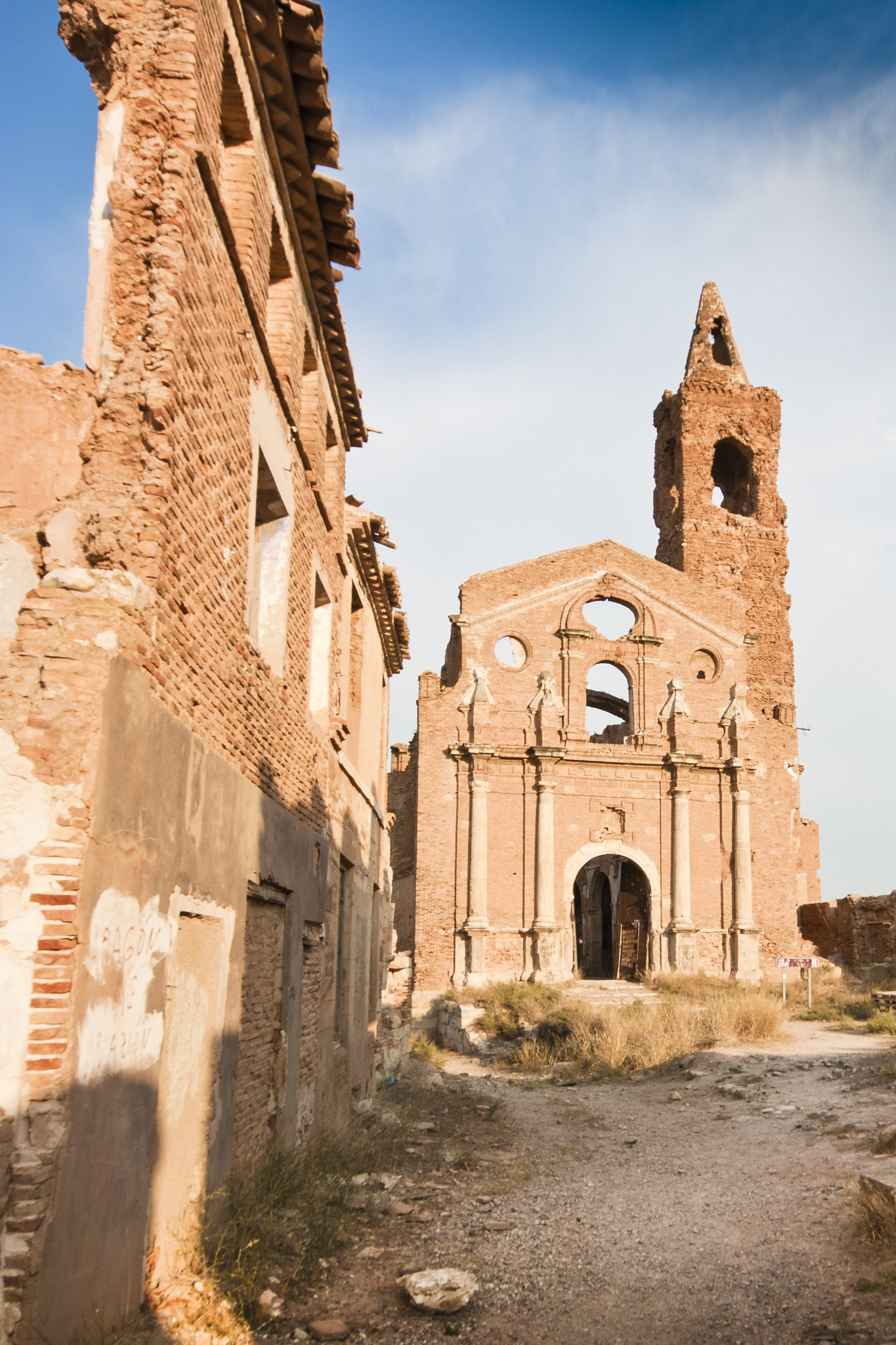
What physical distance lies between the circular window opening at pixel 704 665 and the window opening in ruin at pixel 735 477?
628cm

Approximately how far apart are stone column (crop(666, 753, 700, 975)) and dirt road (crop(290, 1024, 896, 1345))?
10.8m

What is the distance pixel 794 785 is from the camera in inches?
1078

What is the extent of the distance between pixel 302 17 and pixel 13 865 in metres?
5.53

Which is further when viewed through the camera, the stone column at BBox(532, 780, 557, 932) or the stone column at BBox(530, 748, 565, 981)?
the stone column at BBox(532, 780, 557, 932)

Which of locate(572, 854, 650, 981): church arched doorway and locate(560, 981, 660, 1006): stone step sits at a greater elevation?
locate(572, 854, 650, 981): church arched doorway

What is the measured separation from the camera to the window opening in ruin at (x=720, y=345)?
33.9 m

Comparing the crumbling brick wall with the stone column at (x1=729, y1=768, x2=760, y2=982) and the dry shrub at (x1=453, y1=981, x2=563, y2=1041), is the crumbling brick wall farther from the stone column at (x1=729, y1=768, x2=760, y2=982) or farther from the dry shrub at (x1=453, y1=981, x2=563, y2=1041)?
the dry shrub at (x1=453, y1=981, x2=563, y2=1041)

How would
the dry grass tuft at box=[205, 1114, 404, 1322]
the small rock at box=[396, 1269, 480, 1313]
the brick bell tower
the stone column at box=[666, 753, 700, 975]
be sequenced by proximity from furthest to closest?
the brick bell tower, the stone column at box=[666, 753, 700, 975], the small rock at box=[396, 1269, 480, 1313], the dry grass tuft at box=[205, 1114, 404, 1322]

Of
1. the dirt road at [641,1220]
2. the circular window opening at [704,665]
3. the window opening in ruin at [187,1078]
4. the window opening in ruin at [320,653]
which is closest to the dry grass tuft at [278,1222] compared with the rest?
the dirt road at [641,1220]

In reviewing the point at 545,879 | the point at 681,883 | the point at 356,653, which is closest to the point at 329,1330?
the point at 356,653

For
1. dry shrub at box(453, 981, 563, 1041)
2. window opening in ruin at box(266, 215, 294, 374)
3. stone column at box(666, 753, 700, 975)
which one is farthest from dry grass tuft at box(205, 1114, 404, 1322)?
stone column at box(666, 753, 700, 975)

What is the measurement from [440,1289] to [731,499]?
30116 millimetres

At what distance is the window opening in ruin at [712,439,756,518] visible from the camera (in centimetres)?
3216

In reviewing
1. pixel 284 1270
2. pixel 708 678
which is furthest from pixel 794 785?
pixel 284 1270
